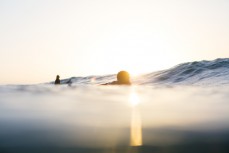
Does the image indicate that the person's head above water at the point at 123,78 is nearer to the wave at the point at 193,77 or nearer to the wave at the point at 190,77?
the wave at the point at 190,77

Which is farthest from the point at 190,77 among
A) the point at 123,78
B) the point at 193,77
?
the point at 123,78

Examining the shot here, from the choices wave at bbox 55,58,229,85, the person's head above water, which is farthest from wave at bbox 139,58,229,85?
the person's head above water

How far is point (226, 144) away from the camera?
9.67 feet

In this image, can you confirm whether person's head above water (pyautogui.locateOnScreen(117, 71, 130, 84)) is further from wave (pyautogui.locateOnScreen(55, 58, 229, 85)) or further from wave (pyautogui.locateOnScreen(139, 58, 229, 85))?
wave (pyautogui.locateOnScreen(139, 58, 229, 85))

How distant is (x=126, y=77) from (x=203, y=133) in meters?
15.0

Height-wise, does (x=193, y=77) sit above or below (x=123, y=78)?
above

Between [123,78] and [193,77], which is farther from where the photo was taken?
[193,77]

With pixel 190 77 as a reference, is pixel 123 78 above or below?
below

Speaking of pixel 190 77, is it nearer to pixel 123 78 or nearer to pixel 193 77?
pixel 193 77

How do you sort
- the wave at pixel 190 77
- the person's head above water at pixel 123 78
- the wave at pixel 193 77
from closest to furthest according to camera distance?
the person's head above water at pixel 123 78 → the wave at pixel 193 77 → the wave at pixel 190 77

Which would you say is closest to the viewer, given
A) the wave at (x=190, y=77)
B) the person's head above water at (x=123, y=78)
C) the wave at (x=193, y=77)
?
the person's head above water at (x=123, y=78)

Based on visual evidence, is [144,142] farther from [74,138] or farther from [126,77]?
[126,77]

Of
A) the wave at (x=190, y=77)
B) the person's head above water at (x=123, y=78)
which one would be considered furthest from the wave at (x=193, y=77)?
the person's head above water at (x=123, y=78)

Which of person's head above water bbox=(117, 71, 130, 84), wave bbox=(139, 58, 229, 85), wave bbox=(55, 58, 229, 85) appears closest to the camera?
person's head above water bbox=(117, 71, 130, 84)
